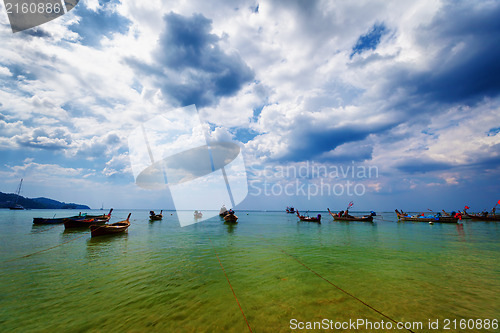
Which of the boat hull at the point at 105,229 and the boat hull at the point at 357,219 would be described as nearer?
the boat hull at the point at 105,229

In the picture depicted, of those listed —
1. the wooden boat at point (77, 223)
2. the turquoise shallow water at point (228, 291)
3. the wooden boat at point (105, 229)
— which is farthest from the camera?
the wooden boat at point (77, 223)

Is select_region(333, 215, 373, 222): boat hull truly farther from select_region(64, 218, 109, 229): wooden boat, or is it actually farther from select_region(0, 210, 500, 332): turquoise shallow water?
select_region(64, 218, 109, 229): wooden boat

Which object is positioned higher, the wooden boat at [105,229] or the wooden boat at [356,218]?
the wooden boat at [105,229]

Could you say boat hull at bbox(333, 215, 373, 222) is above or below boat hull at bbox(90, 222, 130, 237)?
below

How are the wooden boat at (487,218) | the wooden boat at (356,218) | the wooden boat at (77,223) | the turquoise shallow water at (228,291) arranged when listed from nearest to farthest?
the turquoise shallow water at (228,291) → the wooden boat at (77,223) → the wooden boat at (356,218) → the wooden boat at (487,218)

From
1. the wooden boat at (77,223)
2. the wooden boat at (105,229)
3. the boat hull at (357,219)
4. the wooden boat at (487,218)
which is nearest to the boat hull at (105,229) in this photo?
the wooden boat at (105,229)

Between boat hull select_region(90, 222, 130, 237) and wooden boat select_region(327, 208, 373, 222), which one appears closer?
boat hull select_region(90, 222, 130, 237)

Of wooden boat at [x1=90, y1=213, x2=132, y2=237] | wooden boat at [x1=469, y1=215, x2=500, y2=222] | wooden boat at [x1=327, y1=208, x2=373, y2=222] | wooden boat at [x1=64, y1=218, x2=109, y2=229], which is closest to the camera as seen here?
wooden boat at [x1=90, y1=213, x2=132, y2=237]

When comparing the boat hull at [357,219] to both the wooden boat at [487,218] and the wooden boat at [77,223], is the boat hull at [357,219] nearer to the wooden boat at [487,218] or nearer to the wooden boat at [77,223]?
the wooden boat at [487,218]

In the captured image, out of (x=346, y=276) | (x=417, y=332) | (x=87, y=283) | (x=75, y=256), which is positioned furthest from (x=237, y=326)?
(x=75, y=256)

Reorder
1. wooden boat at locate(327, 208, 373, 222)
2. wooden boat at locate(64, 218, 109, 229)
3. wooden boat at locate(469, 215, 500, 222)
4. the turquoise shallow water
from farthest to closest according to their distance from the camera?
wooden boat at locate(469, 215, 500, 222), wooden boat at locate(327, 208, 373, 222), wooden boat at locate(64, 218, 109, 229), the turquoise shallow water

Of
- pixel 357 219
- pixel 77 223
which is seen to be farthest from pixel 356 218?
pixel 77 223

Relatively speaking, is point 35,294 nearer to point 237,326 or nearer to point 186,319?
point 186,319

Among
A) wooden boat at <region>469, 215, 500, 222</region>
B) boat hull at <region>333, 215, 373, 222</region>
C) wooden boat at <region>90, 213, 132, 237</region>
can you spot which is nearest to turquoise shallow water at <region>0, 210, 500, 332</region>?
A: wooden boat at <region>90, 213, 132, 237</region>
